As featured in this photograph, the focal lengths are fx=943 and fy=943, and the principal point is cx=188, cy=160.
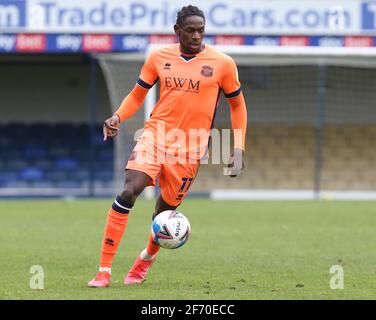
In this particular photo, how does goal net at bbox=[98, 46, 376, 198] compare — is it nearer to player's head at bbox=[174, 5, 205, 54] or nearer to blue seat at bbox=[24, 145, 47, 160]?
blue seat at bbox=[24, 145, 47, 160]

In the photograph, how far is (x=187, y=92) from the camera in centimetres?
798

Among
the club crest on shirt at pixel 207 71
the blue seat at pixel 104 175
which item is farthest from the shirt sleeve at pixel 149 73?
the blue seat at pixel 104 175

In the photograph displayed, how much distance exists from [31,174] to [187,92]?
19.2 metres

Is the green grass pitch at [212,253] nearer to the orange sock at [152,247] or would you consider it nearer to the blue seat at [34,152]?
the orange sock at [152,247]

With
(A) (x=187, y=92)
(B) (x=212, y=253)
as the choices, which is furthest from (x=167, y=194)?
(B) (x=212, y=253)

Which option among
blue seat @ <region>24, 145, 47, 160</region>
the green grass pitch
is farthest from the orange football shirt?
blue seat @ <region>24, 145, 47, 160</region>

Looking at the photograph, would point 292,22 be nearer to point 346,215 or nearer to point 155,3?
point 155,3

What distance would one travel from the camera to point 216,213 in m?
17.3

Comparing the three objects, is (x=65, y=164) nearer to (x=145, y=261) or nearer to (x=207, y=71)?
(x=145, y=261)

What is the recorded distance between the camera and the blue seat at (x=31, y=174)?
26562mm

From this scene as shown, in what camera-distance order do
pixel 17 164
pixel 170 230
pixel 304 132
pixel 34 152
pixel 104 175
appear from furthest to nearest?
1. pixel 34 152
2. pixel 17 164
3. pixel 104 175
4. pixel 304 132
5. pixel 170 230

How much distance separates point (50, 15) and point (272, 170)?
745 centimetres
